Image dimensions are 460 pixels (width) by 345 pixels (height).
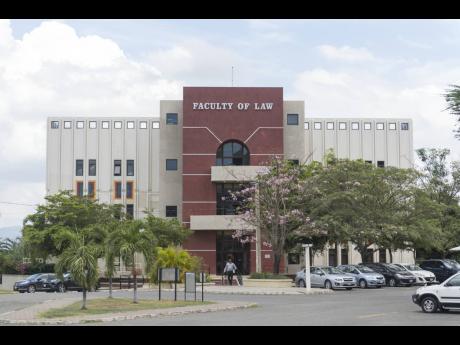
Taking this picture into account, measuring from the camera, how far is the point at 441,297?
2161 cm

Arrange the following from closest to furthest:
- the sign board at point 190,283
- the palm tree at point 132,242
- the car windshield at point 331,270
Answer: the palm tree at point 132,242 → the sign board at point 190,283 → the car windshield at point 331,270

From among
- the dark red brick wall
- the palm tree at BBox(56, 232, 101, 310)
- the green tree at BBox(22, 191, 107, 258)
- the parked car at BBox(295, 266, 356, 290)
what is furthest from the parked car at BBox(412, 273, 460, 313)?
the dark red brick wall

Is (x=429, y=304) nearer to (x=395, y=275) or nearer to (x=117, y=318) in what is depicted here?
(x=117, y=318)

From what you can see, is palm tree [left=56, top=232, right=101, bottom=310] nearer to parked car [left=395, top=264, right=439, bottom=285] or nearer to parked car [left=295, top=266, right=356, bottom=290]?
parked car [left=295, top=266, right=356, bottom=290]

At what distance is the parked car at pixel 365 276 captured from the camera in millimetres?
41125

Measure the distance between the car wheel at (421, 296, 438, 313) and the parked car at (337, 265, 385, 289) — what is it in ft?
61.3

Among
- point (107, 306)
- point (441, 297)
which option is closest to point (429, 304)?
point (441, 297)

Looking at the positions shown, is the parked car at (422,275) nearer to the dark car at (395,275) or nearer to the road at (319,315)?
the dark car at (395,275)

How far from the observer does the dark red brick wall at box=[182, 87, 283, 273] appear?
199 feet

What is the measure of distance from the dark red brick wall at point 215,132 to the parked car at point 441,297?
3862cm

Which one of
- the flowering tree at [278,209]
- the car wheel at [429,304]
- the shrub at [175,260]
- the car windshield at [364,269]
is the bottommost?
the car wheel at [429,304]

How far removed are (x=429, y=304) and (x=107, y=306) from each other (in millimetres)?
10616

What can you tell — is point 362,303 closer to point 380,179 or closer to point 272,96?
point 380,179

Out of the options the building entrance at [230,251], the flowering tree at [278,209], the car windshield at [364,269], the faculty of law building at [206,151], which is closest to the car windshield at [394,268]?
the car windshield at [364,269]
